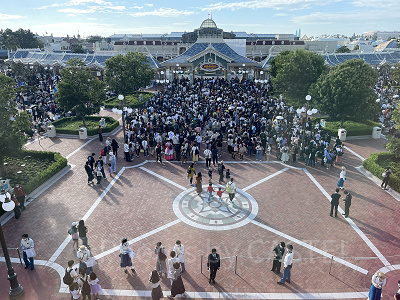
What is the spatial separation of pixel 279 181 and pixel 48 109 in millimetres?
27343

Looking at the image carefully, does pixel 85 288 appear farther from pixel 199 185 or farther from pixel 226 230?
pixel 199 185

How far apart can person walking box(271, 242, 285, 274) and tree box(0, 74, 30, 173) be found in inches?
593

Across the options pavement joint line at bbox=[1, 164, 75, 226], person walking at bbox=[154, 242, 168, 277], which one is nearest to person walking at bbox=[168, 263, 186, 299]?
person walking at bbox=[154, 242, 168, 277]

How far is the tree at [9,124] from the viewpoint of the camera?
15.9m

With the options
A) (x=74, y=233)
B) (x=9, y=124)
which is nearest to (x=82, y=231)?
(x=74, y=233)

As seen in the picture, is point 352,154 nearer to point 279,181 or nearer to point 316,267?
point 279,181

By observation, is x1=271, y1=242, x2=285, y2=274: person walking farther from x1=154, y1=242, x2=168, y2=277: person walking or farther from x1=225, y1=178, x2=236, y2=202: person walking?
x1=225, y1=178, x2=236, y2=202: person walking

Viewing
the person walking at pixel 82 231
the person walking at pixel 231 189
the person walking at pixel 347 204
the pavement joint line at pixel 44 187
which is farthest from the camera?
the person walking at pixel 231 189

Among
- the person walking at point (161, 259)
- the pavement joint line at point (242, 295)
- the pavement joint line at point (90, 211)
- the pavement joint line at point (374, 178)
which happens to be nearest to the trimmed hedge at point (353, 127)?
the pavement joint line at point (374, 178)

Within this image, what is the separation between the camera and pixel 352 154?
70.5 ft

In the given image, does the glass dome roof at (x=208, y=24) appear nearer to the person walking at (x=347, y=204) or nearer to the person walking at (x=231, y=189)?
the person walking at (x=231, y=189)

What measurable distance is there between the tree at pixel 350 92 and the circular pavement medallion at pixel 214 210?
14.7 m

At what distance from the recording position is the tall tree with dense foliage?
90.1 m

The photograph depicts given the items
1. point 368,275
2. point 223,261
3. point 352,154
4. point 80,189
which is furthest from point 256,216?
point 352,154
